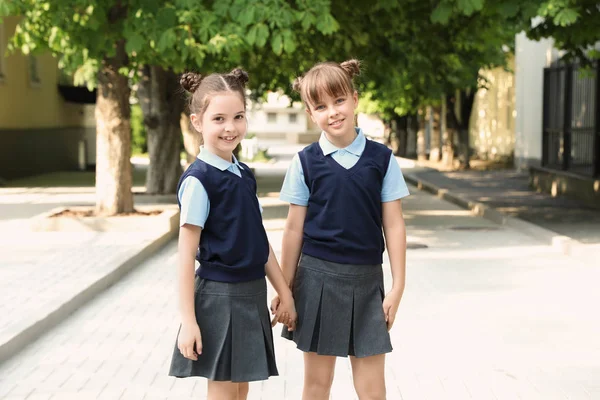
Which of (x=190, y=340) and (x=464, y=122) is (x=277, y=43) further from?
(x=464, y=122)

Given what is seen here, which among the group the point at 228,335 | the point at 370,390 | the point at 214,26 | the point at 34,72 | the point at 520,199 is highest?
the point at 34,72

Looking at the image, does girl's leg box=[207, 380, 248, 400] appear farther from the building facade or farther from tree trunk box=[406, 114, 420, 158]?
tree trunk box=[406, 114, 420, 158]

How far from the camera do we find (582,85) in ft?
71.3

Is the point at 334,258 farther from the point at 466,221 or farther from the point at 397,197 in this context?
the point at 466,221

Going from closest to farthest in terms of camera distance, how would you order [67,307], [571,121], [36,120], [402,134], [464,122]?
[67,307] → [571,121] → [36,120] → [464,122] → [402,134]

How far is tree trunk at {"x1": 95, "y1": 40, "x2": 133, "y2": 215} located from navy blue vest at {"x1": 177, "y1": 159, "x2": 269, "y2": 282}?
11709mm

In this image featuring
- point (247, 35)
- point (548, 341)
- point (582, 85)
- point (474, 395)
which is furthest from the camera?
point (582, 85)

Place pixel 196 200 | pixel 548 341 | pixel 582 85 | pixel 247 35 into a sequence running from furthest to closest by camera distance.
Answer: pixel 582 85, pixel 247 35, pixel 548 341, pixel 196 200

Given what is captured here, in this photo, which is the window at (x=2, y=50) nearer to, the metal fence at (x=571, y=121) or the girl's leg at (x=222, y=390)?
the metal fence at (x=571, y=121)

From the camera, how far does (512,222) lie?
53.0ft

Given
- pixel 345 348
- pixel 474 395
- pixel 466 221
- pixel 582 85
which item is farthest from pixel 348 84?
pixel 582 85

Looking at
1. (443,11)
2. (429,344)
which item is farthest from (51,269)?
(443,11)

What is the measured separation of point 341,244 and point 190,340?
2.22ft

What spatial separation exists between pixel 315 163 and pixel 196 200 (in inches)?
21.0
